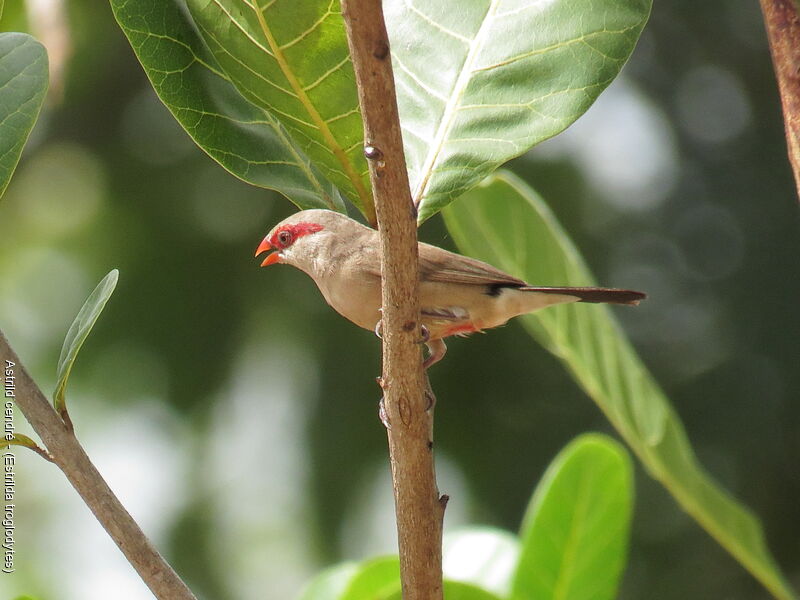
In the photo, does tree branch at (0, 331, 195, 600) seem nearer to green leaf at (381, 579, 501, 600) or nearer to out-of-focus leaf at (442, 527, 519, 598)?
green leaf at (381, 579, 501, 600)

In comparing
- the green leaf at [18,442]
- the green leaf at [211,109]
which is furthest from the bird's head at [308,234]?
the green leaf at [18,442]

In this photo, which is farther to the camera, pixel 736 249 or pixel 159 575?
pixel 736 249

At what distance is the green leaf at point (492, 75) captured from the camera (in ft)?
4.86

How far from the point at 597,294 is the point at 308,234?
85 centimetres

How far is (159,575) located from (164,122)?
5922mm

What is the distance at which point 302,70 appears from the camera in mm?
1444

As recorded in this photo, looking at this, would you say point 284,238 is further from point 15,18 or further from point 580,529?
point 15,18

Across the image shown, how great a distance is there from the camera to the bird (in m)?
2.36

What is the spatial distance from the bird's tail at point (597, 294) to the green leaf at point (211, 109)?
1019 mm

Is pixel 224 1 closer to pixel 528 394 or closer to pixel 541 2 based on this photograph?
Result: pixel 541 2

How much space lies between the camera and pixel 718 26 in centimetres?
780

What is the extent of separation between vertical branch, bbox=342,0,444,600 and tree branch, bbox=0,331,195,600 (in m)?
0.28

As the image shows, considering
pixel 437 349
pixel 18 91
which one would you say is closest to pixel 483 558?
pixel 437 349

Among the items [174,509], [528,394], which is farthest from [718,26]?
[174,509]
